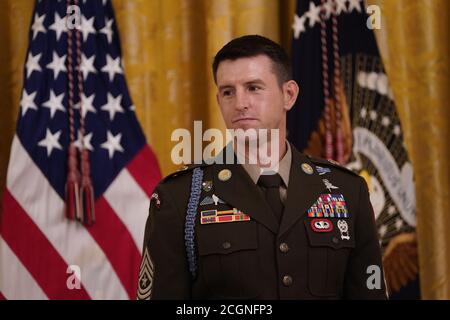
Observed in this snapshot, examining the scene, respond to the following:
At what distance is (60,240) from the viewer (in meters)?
2.42

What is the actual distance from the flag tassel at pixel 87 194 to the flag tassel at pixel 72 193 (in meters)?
0.02

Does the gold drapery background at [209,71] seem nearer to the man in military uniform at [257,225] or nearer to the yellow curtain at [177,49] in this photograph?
the yellow curtain at [177,49]

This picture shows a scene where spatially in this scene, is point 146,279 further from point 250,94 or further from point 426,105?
point 426,105

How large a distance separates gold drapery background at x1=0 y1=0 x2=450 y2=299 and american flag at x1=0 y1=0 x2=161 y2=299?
9 cm

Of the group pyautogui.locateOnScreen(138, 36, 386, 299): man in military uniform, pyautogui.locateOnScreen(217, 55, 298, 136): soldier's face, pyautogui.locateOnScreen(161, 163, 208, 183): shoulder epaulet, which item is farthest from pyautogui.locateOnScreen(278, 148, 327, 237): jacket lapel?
pyautogui.locateOnScreen(161, 163, 208, 183): shoulder epaulet

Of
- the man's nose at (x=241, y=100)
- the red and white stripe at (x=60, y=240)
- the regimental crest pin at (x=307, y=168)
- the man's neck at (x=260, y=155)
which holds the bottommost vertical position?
the red and white stripe at (x=60, y=240)

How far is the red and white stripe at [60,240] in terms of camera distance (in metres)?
2.38

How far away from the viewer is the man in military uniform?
54.0 inches

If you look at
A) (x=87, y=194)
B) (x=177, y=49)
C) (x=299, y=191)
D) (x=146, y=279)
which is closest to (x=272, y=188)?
(x=299, y=191)

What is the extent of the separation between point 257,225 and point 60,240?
1.24m

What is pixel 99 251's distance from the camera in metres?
2.46

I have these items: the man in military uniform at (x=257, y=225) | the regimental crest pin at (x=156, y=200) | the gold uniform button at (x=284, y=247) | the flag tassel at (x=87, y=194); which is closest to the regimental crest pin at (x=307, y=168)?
the man in military uniform at (x=257, y=225)

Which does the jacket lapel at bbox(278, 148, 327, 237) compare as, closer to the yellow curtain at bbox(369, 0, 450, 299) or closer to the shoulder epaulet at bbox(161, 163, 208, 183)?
the shoulder epaulet at bbox(161, 163, 208, 183)

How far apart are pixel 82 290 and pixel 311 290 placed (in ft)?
4.32
